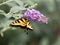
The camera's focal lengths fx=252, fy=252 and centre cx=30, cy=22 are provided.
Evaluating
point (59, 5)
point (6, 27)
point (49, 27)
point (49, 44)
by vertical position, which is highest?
point (6, 27)

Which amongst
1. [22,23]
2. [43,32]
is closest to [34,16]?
[22,23]

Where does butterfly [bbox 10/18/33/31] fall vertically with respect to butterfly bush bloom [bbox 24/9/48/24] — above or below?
below

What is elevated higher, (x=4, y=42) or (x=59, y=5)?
(x=59, y=5)

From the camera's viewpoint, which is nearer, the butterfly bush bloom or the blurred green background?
the butterfly bush bloom

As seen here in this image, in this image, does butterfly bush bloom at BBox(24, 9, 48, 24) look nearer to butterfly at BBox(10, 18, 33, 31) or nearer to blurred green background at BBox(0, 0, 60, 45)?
butterfly at BBox(10, 18, 33, 31)

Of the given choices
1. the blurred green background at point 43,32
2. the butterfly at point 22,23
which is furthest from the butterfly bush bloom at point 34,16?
the blurred green background at point 43,32

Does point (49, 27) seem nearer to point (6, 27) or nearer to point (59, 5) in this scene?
point (59, 5)

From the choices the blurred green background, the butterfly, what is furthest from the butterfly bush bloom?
the blurred green background

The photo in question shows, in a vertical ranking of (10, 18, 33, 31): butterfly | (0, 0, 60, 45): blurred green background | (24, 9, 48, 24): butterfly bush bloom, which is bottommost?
(0, 0, 60, 45): blurred green background

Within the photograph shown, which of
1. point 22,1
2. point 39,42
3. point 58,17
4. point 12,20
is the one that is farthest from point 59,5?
point 12,20

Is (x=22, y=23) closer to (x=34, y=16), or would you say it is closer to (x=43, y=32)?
(x=34, y=16)

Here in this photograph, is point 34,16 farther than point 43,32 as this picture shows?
No
